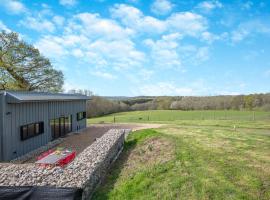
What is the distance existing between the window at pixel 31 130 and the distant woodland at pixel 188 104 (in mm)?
29877

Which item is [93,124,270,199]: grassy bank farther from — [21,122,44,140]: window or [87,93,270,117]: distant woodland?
[87,93,270,117]: distant woodland

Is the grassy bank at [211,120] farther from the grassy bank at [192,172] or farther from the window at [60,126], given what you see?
the grassy bank at [192,172]

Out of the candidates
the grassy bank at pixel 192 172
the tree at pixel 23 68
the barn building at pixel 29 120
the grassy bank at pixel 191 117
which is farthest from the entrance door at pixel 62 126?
the grassy bank at pixel 191 117

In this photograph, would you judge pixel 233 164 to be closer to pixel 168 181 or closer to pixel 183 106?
pixel 168 181

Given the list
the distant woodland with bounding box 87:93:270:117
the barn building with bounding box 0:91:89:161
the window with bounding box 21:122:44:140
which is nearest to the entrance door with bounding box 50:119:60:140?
the barn building with bounding box 0:91:89:161

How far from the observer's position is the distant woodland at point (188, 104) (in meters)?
49.2

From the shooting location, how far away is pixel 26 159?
1426cm

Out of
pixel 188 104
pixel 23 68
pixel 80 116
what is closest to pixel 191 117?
pixel 188 104

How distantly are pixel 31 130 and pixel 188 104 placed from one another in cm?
4334

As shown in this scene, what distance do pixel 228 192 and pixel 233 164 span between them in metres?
2.76

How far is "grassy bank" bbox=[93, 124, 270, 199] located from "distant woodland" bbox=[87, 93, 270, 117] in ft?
114

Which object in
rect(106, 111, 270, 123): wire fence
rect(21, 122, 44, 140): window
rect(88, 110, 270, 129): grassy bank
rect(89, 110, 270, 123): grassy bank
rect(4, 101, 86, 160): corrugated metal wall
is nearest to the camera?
rect(4, 101, 86, 160): corrugated metal wall

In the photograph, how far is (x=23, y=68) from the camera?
3088cm

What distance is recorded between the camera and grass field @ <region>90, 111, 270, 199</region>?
860 cm
